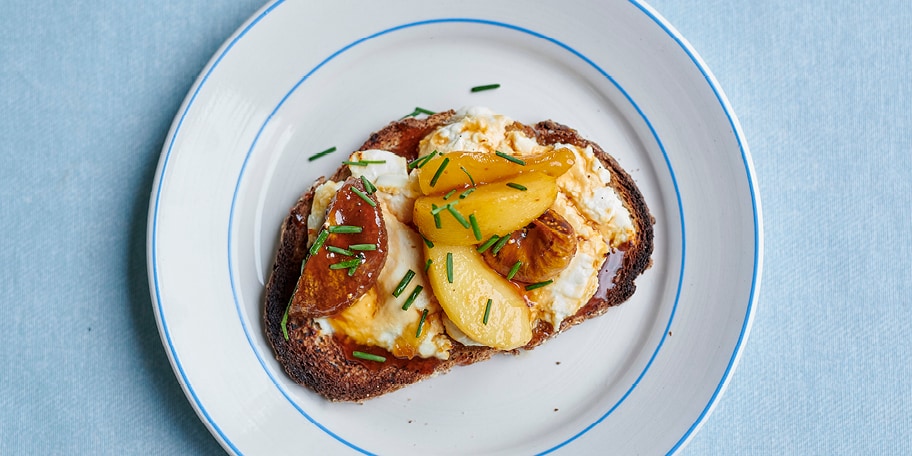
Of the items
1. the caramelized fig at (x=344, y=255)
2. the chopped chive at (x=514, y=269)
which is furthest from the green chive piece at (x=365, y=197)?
the chopped chive at (x=514, y=269)

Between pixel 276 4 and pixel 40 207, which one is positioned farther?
pixel 40 207

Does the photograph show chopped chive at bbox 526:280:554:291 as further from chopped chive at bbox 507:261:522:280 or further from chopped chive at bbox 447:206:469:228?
chopped chive at bbox 447:206:469:228

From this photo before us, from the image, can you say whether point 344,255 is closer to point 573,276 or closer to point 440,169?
point 440,169

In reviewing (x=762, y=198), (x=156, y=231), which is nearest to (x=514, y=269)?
(x=762, y=198)

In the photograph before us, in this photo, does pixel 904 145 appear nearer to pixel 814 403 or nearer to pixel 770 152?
pixel 770 152

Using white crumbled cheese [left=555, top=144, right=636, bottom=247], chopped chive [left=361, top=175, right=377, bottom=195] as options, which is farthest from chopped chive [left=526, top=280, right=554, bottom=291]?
chopped chive [left=361, top=175, right=377, bottom=195]

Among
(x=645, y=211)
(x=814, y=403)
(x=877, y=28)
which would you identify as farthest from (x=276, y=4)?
(x=814, y=403)
